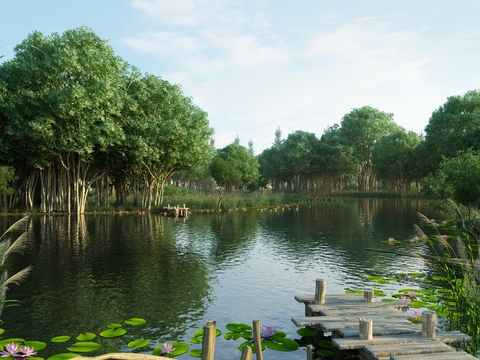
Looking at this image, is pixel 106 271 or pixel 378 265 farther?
pixel 378 265

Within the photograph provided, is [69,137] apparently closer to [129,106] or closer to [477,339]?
[129,106]

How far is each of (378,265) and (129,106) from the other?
26097 mm

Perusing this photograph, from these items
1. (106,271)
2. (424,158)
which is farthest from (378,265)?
(424,158)

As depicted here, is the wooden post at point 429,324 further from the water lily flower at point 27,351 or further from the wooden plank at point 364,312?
the water lily flower at point 27,351

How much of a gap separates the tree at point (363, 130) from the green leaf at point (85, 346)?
2963 inches

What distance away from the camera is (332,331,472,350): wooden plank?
751cm

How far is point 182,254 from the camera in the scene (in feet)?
62.1

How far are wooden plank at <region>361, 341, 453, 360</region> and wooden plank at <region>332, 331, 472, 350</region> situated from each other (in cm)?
12

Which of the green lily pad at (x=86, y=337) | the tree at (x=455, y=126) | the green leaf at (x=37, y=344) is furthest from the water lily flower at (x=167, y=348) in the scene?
the tree at (x=455, y=126)

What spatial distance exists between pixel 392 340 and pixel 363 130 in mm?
77306

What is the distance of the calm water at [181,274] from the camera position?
34.2 feet

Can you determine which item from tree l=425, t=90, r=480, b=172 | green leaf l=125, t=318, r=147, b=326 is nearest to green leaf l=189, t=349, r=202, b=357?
green leaf l=125, t=318, r=147, b=326

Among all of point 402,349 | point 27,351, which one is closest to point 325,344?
point 402,349

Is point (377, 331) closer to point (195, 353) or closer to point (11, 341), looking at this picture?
point (195, 353)
